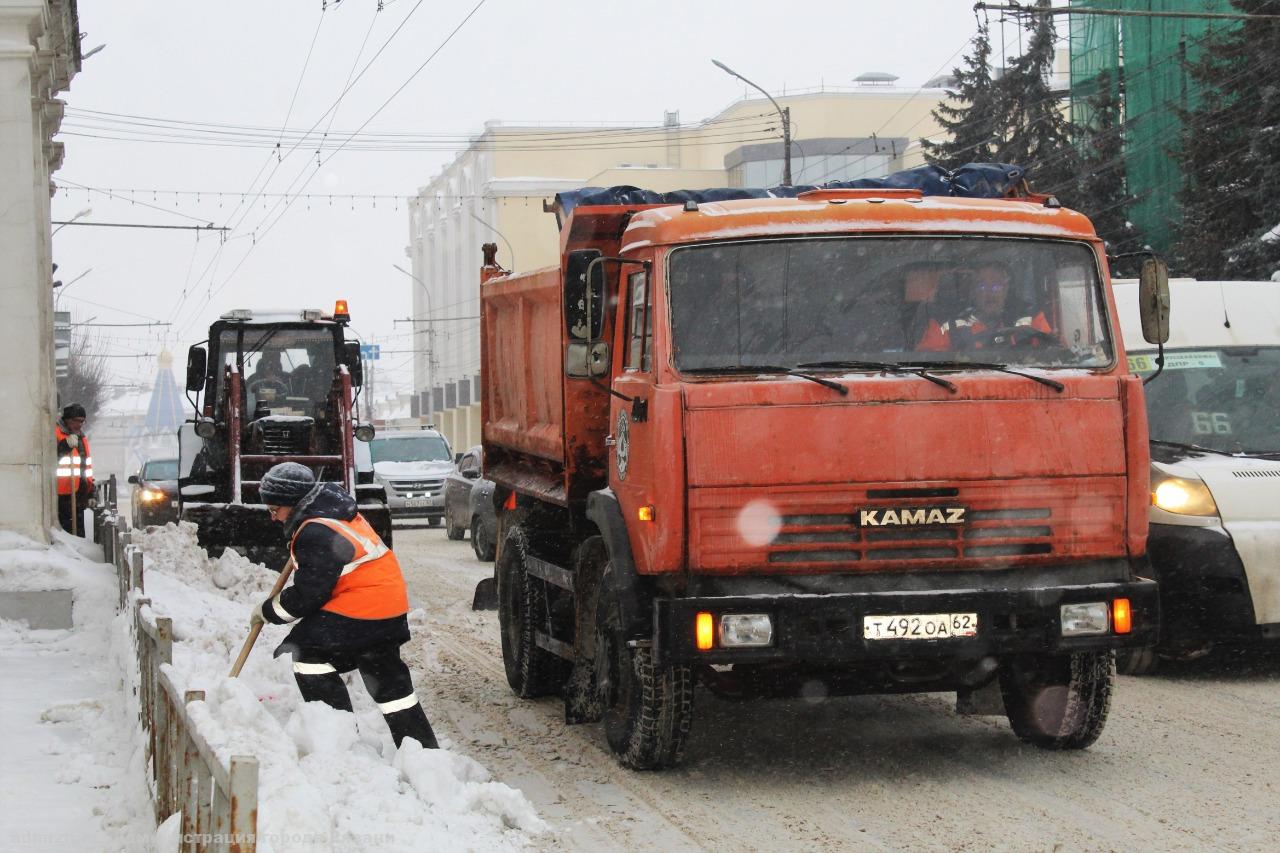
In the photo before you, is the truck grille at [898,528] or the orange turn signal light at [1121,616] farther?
the orange turn signal light at [1121,616]

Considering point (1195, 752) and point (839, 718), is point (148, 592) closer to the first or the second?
point (839, 718)

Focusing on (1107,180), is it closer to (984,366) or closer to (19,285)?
(19,285)

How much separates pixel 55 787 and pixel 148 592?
550 cm

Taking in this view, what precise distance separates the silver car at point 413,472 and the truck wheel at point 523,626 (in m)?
18.8

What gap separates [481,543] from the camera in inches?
801

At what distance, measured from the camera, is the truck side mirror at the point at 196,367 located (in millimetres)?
16312

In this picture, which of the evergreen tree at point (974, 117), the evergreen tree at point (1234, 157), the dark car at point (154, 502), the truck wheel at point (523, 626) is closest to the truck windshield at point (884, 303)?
the truck wheel at point (523, 626)

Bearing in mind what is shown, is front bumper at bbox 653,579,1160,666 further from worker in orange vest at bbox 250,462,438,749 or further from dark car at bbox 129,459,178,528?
dark car at bbox 129,459,178,528

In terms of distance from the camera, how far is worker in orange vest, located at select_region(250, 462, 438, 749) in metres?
7.04

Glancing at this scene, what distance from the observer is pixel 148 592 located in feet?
39.2

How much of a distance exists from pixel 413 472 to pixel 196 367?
43.9 feet

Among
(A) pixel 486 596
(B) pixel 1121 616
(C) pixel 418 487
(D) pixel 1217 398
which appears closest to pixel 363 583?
(B) pixel 1121 616

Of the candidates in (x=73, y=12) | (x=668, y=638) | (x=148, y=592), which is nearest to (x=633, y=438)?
(x=668, y=638)

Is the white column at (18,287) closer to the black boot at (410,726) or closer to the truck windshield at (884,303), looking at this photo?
the black boot at (410,726)
